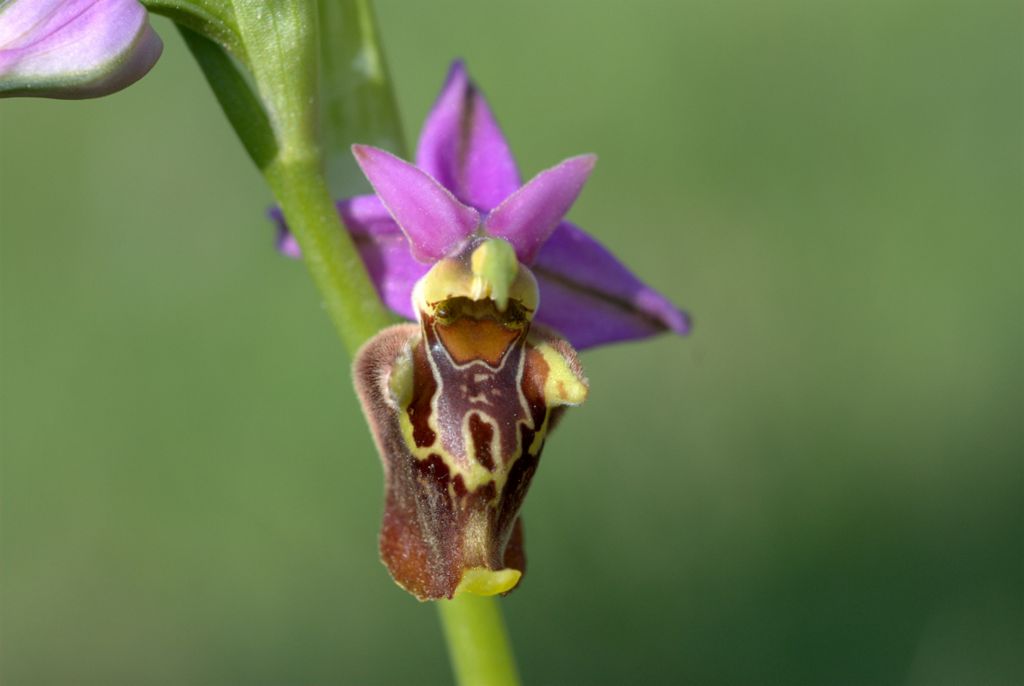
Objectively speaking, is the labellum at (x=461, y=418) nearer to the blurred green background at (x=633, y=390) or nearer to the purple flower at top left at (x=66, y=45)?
the purple flower at top left at (x=66, y=45)

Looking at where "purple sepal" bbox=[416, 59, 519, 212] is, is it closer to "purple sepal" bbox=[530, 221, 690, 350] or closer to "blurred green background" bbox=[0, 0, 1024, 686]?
"purple sepal" bbox=[530, 221, 690, 350]

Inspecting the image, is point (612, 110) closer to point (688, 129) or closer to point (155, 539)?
point (688, 129)

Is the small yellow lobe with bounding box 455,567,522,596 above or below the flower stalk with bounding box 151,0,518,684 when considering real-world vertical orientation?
below

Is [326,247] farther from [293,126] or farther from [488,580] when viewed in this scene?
[488,580]

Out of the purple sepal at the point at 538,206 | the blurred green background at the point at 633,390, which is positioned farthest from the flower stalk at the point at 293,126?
the blurred green background at the point at 633,390

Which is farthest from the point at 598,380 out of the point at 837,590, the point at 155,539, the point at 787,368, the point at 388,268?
the point at 388,268

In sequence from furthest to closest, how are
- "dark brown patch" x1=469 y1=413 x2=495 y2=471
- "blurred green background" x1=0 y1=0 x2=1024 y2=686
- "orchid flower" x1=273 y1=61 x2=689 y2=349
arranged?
"blurred green background" x1=0 y1=0 x2=1024 y2=686, "orchid flower" x1=273 y1=61 x2=689 y2=349, "dark brown patch" x1=469 y1=413 x2=495 y2=471

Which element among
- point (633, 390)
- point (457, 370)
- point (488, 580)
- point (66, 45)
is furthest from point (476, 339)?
point (633, 390)

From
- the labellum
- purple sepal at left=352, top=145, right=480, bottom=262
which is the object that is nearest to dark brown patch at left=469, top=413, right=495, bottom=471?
the labellum
